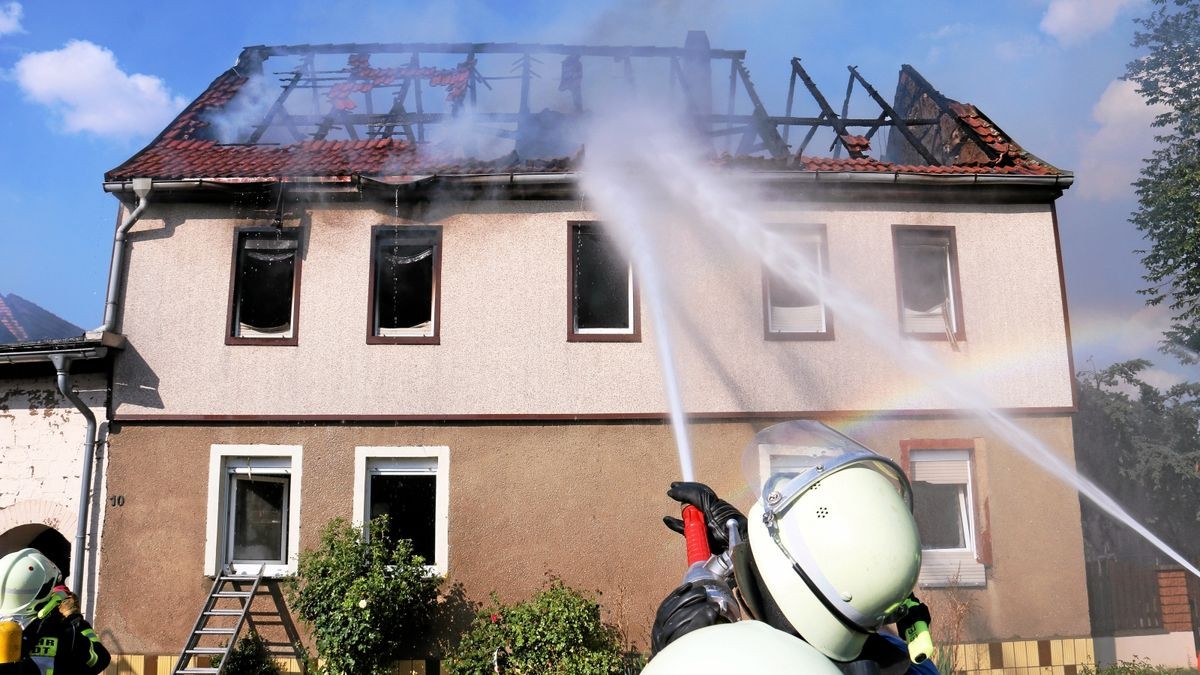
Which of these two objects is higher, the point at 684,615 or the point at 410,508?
the point at 684,615

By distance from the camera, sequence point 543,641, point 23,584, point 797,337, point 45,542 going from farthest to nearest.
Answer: point 45,542
point 797,337
point 543,641
point 23,584

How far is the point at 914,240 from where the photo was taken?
11242 mm

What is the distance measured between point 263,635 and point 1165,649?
38.4ft

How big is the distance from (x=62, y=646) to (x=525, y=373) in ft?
19.7

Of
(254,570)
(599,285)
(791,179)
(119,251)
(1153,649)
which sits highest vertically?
(791,179)

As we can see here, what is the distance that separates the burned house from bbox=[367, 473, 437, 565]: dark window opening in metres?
0.04

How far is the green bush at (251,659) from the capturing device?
958 centimetres

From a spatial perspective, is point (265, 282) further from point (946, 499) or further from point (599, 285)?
point (946, 499)

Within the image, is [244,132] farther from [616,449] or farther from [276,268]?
[616,449]

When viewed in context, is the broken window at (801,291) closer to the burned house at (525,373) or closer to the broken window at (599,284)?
the burned house at (525,373)

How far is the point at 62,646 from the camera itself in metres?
5.05

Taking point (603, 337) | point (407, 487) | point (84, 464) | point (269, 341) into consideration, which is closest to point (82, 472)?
point (84, 464)

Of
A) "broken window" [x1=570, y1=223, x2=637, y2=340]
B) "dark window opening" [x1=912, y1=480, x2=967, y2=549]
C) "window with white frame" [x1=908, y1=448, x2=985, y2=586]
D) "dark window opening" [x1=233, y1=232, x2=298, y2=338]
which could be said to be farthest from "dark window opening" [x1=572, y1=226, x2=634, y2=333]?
"dark window opening" [x1=912, y1=480, x2=967, y2=549]

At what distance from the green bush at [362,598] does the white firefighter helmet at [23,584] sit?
414 centimetres
